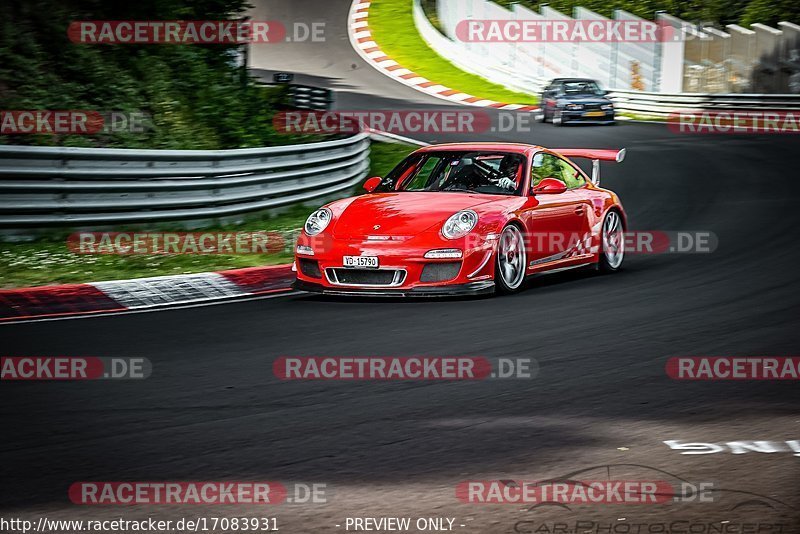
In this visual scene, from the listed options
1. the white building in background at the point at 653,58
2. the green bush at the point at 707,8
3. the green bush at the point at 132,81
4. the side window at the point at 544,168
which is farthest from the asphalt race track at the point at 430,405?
the green bush at the point at 707,8

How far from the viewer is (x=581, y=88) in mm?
30125

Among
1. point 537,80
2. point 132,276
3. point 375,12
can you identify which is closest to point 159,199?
point 132,276

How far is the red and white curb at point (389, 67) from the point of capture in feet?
113

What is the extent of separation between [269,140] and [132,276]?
7.05 m

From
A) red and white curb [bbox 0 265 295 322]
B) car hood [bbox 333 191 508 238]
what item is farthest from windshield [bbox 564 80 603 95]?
car hood [bbox 333 191 508 238]

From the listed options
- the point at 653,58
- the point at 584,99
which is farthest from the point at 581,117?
the point at 653,58

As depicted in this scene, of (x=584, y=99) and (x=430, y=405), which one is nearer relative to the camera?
(x=430, y=405)

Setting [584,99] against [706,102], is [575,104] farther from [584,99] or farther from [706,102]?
[706,102]

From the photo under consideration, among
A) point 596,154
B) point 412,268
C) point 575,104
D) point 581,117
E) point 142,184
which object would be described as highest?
point 575,104

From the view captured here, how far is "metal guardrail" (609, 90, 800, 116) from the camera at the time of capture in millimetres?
31500

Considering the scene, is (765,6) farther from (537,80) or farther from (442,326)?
(442,326)

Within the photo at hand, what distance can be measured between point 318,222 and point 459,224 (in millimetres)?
1246

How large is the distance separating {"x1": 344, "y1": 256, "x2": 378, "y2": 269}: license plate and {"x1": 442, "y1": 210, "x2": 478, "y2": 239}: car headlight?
0.60 metres

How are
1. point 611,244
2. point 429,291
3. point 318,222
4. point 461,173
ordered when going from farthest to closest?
point 611,244 < point 461,173 < point 318,222 < point 429,291
